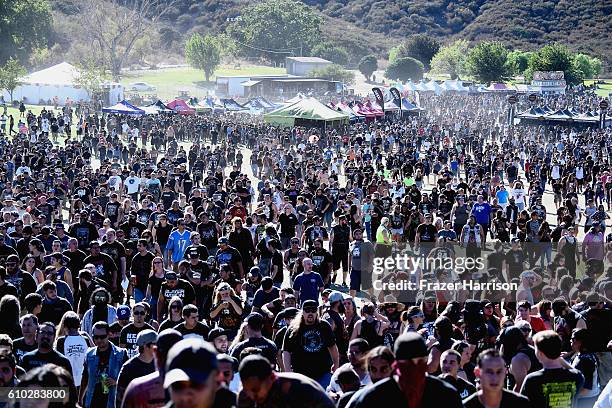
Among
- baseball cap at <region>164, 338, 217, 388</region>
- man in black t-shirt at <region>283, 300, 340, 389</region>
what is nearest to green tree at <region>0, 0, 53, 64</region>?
man in black t-shirt at <region>283, 300, 340, 389</region>

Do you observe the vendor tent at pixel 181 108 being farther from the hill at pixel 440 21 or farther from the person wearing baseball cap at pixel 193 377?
the hill at pixel 440 21

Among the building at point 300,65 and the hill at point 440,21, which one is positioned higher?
the hill at point 440,21

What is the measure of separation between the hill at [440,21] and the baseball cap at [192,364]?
424 ft

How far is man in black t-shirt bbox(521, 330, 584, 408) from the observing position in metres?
6.05

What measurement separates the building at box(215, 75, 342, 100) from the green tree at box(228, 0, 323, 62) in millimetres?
27750

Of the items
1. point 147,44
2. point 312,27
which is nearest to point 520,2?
point 312,27

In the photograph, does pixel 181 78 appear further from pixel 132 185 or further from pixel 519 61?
pixel 132 185

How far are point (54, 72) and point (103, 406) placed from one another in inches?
2458

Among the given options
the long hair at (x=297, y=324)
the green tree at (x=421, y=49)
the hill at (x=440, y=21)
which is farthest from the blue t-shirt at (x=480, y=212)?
the hill at (x=440, y=21)

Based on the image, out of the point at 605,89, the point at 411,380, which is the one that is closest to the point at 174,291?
the point at 411,380

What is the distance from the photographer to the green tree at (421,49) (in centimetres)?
12012

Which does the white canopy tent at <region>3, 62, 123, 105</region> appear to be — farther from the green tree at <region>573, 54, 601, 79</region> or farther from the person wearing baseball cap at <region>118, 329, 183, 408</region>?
the person wearing baseball cap at <region>118, 329, 183, 408</region>

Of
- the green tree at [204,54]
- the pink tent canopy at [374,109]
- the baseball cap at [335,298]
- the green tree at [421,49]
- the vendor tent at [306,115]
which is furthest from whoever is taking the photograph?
the green tree at [421,49]

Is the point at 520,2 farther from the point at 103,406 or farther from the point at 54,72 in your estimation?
the point at 103,406
